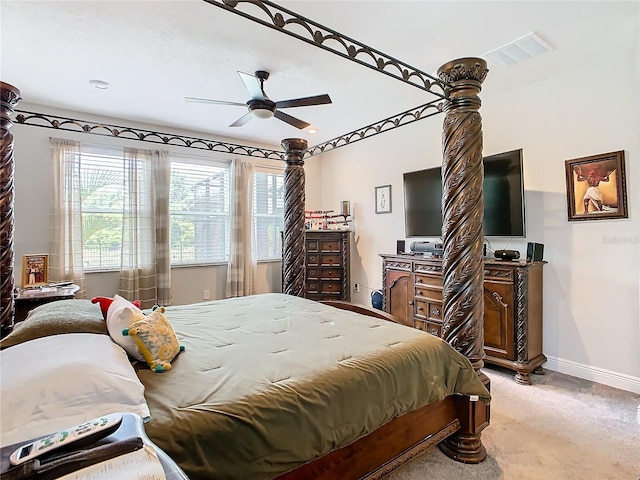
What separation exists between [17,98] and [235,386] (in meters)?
2.34

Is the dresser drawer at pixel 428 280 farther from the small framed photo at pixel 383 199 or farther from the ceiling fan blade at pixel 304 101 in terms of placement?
the ceiling fan blade at pixel 304 101

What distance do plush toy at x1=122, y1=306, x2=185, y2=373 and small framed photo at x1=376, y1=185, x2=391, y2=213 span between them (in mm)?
3772

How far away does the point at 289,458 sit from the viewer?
122cm

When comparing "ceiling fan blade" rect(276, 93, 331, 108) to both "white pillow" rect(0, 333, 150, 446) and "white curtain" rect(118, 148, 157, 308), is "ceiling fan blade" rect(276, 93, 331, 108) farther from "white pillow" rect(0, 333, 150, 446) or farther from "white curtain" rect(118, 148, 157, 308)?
"white curtain" rect(118, 148, 157, 308)

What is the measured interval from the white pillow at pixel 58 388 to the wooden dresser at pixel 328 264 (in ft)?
12.9

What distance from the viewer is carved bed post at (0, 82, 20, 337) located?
2.05 metres

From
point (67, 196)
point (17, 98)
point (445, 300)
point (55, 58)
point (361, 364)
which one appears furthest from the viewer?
point (67, 196)

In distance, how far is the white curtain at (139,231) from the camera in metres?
4.30

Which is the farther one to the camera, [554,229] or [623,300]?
[554,229]

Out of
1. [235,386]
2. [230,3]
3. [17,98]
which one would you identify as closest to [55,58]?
[17,98]

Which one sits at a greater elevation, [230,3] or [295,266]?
[230,3]

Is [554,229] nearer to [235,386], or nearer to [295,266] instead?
[295,266]

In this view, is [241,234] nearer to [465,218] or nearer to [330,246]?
[330,246]

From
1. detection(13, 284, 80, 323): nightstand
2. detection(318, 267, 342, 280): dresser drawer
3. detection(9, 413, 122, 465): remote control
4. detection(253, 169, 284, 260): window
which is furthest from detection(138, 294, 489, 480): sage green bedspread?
detection(253, 169, 284, 260): window
